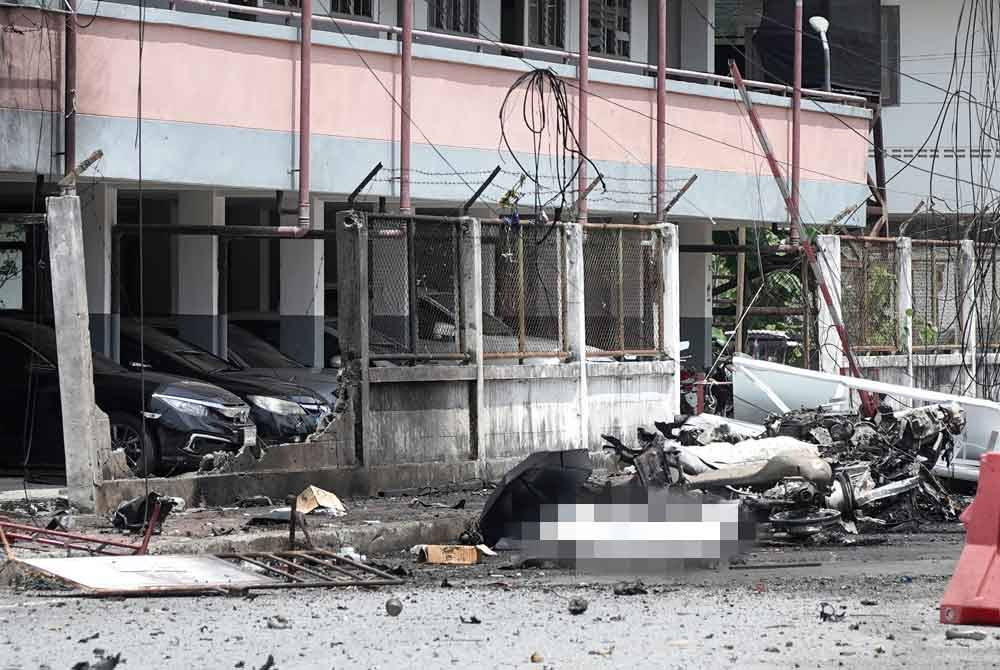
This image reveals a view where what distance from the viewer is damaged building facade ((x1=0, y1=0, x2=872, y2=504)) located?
51.4ft

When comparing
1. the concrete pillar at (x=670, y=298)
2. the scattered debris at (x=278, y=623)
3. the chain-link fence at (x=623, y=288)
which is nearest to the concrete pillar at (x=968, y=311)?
the concrete pillar at (x=670, y=298)

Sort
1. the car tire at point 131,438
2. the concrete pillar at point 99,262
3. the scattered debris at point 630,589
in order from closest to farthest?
the scattered debris at point 630,589 → the car tire at point 131,438 → the concrete pillar at point 99,262

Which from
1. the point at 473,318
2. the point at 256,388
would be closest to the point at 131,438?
the point at 256,388

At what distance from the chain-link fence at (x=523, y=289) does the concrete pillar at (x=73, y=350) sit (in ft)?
17.3

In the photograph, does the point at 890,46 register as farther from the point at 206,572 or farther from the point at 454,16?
the point at 206,572

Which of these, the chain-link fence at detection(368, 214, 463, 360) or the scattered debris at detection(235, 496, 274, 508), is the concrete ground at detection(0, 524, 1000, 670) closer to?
the scattered debris at detection(235, 496, 274, 508)

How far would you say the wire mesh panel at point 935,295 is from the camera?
80.5ft

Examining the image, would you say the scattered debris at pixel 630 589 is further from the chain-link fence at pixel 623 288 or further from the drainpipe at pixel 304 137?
the chain-link fence at pixel 623 288

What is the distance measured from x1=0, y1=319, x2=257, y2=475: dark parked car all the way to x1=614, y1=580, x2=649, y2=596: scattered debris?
18.6ft

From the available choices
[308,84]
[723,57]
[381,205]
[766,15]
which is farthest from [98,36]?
[723,57]

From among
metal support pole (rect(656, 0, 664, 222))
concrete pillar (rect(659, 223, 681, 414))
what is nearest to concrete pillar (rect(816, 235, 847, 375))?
metal support pole (rect(656, 0, 664, 222))

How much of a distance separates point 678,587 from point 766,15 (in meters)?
22.8

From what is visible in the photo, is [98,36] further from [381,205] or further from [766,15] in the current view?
[766,15]

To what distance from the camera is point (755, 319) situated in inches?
1516
